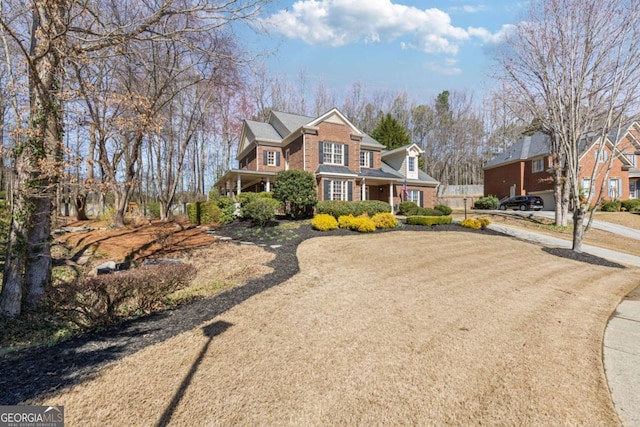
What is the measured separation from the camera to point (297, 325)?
171 inches

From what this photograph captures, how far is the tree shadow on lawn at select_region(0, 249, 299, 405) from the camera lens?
278 cm

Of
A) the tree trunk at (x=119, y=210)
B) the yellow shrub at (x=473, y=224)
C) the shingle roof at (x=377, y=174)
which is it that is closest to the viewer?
the tree trunk at (x=119, y=210)

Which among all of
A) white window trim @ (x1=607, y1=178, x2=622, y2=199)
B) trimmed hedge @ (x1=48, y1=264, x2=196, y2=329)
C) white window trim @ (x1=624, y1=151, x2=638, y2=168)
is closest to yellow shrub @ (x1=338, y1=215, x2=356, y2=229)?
trimmed hedge @ (x1=48, y1=264, x2=196, y2=329)

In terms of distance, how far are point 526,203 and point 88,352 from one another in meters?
31.3

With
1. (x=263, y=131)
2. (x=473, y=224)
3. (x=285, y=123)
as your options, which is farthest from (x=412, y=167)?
(x=263, y=131)

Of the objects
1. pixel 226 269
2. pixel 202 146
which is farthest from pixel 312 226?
pixel 202 146

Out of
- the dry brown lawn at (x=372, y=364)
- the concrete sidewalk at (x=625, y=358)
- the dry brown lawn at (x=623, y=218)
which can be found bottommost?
the concrete sidewalk at (x=625, y=358)

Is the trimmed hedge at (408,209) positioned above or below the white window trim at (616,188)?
below

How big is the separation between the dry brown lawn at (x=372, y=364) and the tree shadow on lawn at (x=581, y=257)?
16.0 feet

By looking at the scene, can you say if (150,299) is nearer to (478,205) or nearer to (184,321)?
(184,321)

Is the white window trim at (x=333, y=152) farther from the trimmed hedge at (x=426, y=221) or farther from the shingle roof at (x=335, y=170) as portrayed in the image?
the trimmed hedge at (x=426, y=221)

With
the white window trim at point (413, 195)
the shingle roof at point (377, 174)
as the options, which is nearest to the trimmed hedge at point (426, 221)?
the shingle roof at point (377, 174)

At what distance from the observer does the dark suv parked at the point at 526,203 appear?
26.0 m

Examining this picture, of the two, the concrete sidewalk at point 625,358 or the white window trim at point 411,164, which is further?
the white window trim at point 411,164
